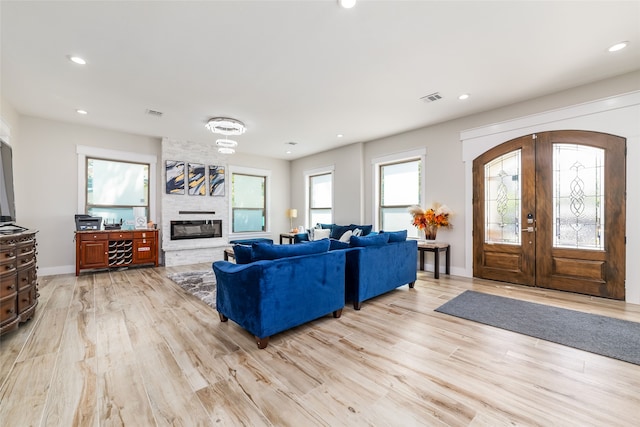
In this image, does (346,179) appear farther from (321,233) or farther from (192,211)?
(192,211)

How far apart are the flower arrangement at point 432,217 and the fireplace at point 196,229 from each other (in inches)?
192

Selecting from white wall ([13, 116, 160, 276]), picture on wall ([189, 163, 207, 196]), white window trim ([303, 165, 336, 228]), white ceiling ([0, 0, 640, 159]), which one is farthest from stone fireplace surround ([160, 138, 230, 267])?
white window trim ([303, 165, 336, 228])

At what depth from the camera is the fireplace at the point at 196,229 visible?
6.22m

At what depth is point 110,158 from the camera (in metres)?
5.65

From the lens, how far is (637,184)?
331cm

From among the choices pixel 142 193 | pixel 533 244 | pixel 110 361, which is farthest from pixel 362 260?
pixel 142 193

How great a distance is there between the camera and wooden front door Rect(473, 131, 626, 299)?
3492 millimetres

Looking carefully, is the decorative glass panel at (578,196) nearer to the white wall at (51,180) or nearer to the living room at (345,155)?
the living room at (345,155)

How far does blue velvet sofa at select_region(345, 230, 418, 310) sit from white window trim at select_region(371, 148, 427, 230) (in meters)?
1.87

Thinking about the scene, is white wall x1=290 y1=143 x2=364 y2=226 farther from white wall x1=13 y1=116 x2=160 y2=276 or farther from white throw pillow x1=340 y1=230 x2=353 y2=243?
white wall x1=13 y1=116 x2=160 y2=276

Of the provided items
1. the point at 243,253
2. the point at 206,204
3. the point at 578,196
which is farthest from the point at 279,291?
the point at 206,204

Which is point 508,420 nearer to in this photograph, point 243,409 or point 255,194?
point 243,409

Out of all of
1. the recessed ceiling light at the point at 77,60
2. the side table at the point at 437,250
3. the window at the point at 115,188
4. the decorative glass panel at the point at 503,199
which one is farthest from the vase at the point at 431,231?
the window at the point at 115,188

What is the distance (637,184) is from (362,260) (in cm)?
360
